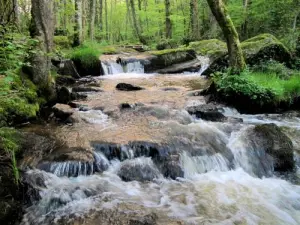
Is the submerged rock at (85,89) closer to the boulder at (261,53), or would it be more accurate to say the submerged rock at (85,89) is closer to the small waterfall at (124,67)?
the small waterfall at (124,67)

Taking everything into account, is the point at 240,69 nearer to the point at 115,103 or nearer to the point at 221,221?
the point at 115,103

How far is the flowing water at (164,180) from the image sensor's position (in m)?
4.31

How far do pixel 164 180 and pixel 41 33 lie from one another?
4.36m

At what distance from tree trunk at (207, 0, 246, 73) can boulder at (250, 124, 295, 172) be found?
289 centimetres

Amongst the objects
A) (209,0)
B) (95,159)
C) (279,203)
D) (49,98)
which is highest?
(209,0)

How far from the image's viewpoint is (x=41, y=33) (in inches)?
285

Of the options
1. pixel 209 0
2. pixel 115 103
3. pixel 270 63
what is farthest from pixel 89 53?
pixel 270 63

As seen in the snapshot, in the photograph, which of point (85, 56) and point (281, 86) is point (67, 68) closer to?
point (85, 56)

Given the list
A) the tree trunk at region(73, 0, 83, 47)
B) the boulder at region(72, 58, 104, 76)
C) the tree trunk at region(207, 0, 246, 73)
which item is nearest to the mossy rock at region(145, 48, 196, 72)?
the boulder at region(72, 58, 104, 76)

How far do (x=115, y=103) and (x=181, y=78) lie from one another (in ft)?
16.5

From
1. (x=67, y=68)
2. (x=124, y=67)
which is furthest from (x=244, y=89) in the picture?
(x=124, y=67)

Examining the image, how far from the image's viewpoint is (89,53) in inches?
A: 501

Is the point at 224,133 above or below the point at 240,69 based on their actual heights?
below

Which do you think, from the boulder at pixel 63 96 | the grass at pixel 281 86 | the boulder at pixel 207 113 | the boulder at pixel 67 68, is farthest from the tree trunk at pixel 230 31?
the boulder at pixel 67 68
